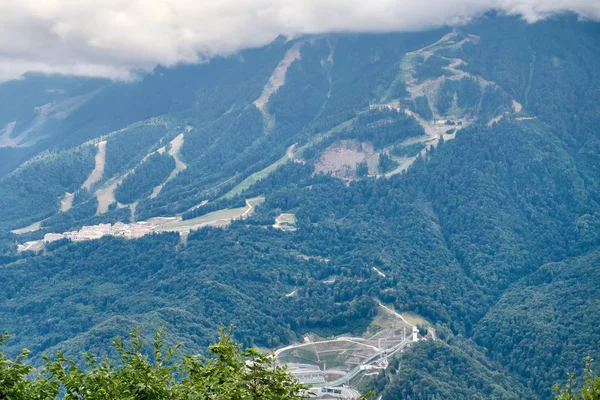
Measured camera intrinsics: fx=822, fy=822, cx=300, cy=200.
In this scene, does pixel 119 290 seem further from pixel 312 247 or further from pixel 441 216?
pixel 441 216

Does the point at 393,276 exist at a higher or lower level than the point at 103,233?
higher

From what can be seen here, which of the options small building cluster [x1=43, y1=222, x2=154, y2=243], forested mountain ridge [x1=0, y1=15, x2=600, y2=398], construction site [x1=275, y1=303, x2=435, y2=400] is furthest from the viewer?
small building cluster [x1=43, y1=222, x2=154, y2=243]

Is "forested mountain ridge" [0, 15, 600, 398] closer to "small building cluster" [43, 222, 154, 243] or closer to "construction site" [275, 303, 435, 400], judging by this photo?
"construction site" [275, 303, 435, 400]

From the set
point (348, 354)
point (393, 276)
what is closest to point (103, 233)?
point (393, 276)

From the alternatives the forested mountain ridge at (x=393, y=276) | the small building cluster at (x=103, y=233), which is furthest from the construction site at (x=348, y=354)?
the small building cluster at (x=103, y=233)

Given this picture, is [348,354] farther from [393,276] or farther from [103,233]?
[103,233]

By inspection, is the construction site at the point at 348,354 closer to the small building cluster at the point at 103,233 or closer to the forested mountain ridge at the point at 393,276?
the forested mountain ridge at the point at 393,276

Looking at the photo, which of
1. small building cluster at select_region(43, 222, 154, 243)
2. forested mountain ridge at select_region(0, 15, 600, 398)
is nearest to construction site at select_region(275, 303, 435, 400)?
forested mountain ridge at select_region(0, 15, 600, 398)

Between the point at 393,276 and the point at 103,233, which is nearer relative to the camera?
the point at 393,276

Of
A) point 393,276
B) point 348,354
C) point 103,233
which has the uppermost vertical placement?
point 393,276

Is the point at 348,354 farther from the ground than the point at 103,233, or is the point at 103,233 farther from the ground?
the point at 103,233

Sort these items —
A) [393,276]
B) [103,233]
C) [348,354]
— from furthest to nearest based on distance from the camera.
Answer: [103,233] < [393,276] < [348,354]

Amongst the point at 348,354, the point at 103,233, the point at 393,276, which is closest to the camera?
the point at 348,354

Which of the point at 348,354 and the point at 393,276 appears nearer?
the point at 348,354
